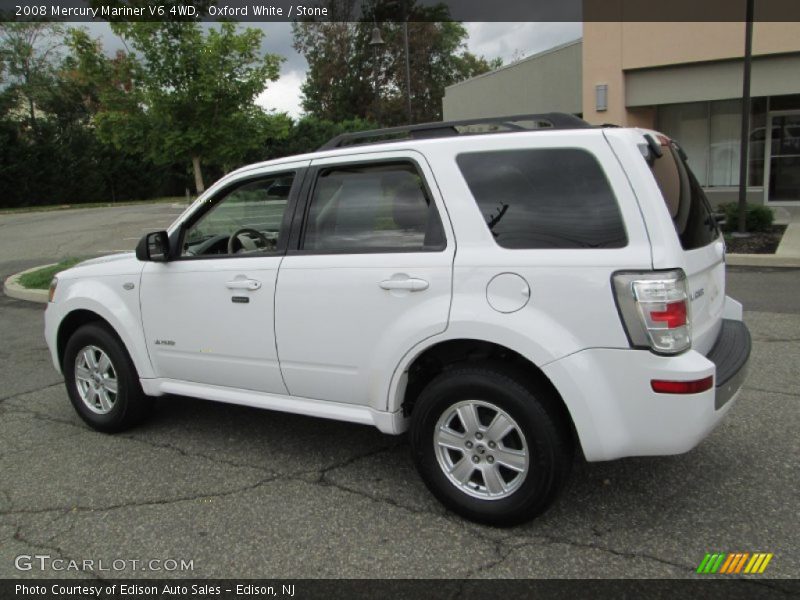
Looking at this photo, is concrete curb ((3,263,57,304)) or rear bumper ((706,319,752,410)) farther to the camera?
concrete curb ((3,263,57,304))

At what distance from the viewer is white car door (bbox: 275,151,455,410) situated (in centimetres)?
324

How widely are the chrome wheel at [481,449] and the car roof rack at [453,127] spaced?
1.37 m

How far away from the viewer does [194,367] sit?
4.14 meters

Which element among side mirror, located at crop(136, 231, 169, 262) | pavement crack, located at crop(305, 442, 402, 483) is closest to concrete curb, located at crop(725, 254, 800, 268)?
pavement crack, located at crop(305, 442, 402, 483)

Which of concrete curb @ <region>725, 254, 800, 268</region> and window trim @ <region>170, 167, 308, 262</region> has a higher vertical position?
window trim @ <region>170, 167, 308, 262</region>

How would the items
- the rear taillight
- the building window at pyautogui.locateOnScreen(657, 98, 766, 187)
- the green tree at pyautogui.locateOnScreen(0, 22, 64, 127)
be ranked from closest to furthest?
the rear taillight < the building window at pyautogui.locateOnScreen(657, 98, 766, 187) < the green tree at pyautogui.locateOnScreen(0, 22, 64, 127)

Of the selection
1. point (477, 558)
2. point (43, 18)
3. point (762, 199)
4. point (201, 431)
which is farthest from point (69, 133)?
point (477, 558)

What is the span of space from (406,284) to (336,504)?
123 centimetres

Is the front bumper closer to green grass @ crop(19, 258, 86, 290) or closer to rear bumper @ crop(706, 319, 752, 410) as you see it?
rear bumper @ crop(706, 319, 752, 410)

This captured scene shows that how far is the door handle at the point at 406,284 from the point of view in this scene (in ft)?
10.5

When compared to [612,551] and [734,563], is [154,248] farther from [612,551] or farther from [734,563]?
[734,563]

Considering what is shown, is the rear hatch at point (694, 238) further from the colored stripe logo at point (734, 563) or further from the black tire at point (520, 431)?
the colored stripe logo at point (734, 563)

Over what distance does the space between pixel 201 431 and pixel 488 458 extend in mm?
2349

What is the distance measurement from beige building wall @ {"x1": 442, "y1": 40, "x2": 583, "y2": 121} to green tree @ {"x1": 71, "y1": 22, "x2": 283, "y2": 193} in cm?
916
